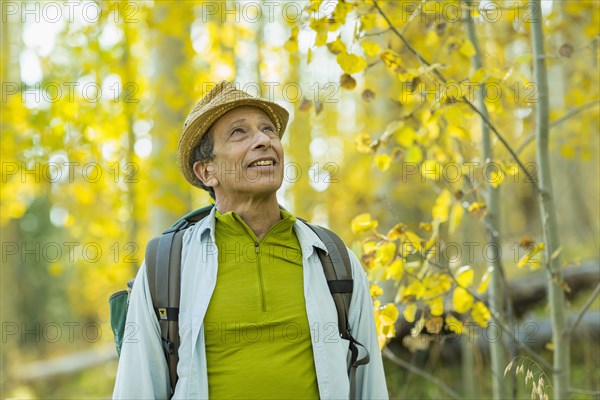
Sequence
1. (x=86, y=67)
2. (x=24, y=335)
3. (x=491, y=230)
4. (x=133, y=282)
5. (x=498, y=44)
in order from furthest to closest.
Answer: (x=24, y=335) < (x=86, y=67) < (x=498, y=44) < (x=491, y=230) < (x=133, y=282)

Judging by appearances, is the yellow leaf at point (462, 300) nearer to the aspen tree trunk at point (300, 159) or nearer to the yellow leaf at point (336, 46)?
the yellow leaf at point (336, 46)

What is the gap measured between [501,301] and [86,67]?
547cm

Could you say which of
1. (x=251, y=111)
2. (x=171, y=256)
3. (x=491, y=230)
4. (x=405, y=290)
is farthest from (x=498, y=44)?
(x=171, y=256)

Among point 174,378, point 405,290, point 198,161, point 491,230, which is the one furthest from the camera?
point 491,230

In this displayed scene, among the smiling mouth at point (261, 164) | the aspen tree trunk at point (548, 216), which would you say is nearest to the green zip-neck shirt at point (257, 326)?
the smiling mouth at point (261, 164)

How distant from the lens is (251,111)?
3.10 metres

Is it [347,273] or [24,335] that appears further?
[24,335]

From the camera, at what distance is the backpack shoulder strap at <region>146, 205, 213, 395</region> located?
2.70 meters

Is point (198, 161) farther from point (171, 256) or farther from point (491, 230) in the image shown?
point (491, 230)

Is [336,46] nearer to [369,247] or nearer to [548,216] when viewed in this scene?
[369,247]

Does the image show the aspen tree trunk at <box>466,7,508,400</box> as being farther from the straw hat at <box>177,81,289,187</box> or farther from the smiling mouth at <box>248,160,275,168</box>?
the smiling mouth at <box>248,160,275,168</box>

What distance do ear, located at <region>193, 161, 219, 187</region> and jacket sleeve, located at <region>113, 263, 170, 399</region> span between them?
541mm

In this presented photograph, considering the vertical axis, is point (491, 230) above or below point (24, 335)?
above

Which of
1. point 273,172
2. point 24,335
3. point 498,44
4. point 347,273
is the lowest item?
point 24,335
